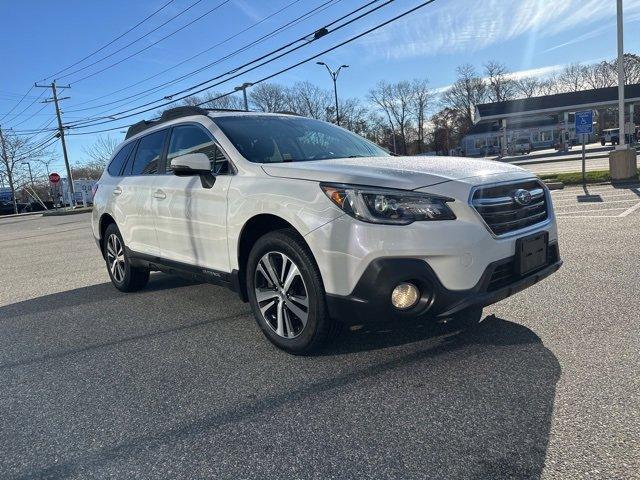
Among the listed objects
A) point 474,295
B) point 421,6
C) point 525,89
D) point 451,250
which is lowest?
point 474,295

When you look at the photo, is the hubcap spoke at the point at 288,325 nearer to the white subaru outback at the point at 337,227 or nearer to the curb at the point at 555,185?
the white subaru outback at the point at 337,227

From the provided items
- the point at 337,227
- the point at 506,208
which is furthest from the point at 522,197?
the point at 337,227

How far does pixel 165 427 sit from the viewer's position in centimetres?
270

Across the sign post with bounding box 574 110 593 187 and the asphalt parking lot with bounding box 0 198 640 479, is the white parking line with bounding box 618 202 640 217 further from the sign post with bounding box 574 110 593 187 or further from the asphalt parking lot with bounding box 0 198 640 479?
the sign post with bounding box 574 110 593 187

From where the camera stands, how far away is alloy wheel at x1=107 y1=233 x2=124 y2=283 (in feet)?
19.4

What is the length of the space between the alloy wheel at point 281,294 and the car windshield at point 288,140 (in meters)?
0.86

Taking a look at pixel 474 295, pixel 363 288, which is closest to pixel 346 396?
pixel 363 288

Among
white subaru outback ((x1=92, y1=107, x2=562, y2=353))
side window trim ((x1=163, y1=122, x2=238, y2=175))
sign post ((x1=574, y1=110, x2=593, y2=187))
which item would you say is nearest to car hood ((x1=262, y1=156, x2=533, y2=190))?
white subaru outback ((x1=92, y1=107, x2=562, y2=353))

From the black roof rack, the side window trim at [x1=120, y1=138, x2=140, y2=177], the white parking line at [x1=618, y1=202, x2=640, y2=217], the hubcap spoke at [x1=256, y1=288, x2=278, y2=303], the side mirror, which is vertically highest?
the black roof rack

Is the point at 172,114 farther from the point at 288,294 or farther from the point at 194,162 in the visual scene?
the point at 288,294

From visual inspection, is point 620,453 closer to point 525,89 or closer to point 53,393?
point 53,393

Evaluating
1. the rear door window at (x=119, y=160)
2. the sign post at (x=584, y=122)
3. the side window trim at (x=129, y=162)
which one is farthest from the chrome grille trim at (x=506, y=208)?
the sign post at (x=584, y=122)

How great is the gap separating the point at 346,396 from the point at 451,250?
3.44ft

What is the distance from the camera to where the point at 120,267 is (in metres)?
5.97
